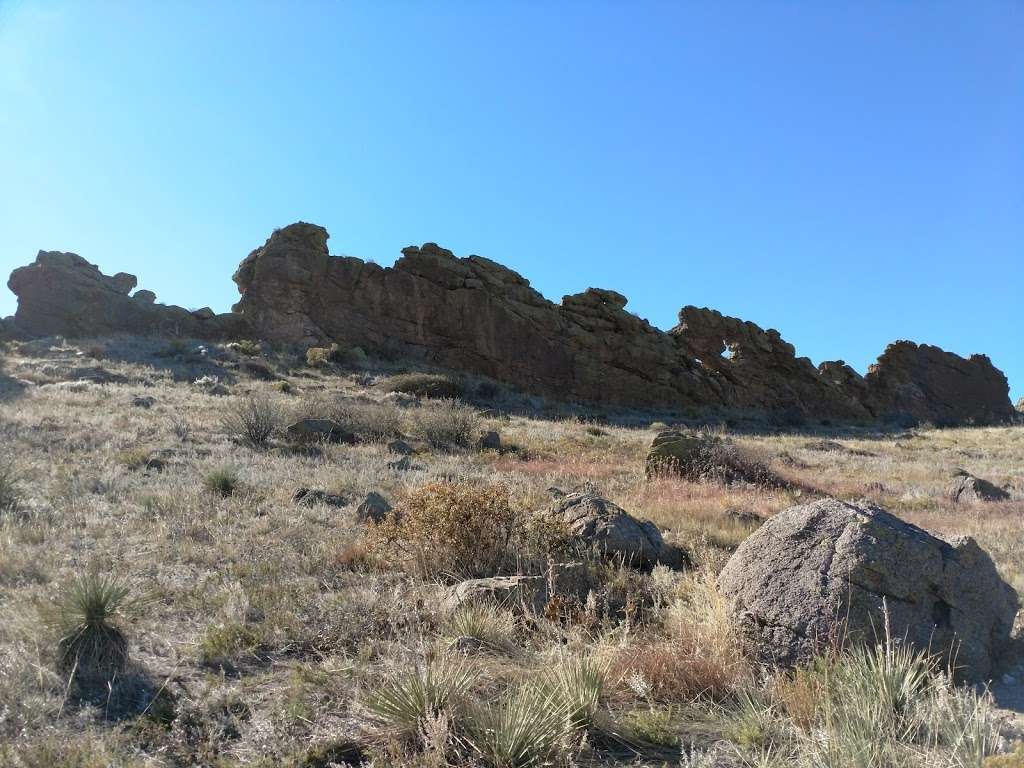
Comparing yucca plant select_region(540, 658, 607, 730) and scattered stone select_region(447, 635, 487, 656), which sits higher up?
yucca plant select_region(540, 658, 607, 730)

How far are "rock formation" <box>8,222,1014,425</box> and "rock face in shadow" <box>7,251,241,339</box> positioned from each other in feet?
0.20

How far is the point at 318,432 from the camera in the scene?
1452 cm

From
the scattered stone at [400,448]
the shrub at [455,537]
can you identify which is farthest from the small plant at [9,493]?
the scattered stone at [400,448]

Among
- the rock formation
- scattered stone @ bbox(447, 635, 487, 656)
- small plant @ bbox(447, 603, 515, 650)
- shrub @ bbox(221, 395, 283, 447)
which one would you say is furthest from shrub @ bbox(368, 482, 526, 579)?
the rock formation

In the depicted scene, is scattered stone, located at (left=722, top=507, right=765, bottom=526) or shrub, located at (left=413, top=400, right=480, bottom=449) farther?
shrub, located at (left=413, top=400, right=480, bottom=449)

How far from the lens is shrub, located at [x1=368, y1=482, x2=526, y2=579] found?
5.92m

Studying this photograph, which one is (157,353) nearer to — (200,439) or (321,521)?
(200,439)

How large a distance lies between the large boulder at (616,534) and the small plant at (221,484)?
4.24 metres


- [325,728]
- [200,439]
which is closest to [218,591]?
[325,728]

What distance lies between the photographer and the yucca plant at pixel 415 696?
10.5ft

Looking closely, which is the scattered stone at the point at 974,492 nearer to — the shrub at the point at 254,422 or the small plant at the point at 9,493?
the shrub at the point at 254,422

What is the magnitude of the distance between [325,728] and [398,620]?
1290mm

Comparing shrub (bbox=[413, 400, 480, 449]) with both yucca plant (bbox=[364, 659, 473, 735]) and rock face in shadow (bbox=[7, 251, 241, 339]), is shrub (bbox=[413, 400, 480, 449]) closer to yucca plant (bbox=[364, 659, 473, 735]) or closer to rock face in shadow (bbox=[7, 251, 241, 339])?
yucca plant (bbox=[364, 659, 473, 735])

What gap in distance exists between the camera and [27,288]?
33188 millimetres
